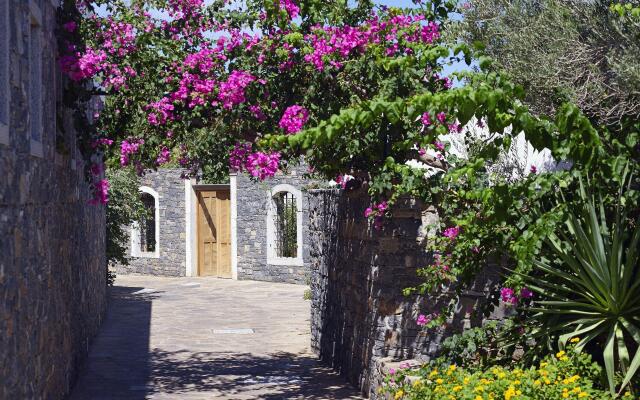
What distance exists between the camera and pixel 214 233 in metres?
26.3

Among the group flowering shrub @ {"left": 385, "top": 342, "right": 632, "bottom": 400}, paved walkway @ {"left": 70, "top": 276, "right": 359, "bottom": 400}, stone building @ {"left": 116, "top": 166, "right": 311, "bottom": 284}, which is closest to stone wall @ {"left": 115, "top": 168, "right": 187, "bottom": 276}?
stone building @ {"left": 116, "top": 166, "right": 311, "bottom": 284}

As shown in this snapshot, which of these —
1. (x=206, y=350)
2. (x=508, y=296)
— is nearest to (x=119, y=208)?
(x=206, y=350)

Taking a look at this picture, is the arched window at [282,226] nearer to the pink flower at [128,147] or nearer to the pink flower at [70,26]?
the pink flower at [128,147]

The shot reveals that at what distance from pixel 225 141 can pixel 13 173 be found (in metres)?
4.03

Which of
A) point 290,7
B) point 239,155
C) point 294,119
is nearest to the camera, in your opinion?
point 294,119

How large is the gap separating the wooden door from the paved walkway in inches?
154

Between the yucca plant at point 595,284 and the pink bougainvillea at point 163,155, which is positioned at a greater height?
the pink bougainvillea at point 163,155

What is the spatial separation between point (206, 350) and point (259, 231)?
11.4m

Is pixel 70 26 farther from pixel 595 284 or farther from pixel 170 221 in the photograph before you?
pixel 170 221

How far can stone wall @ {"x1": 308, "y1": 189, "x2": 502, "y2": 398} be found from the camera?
909cm

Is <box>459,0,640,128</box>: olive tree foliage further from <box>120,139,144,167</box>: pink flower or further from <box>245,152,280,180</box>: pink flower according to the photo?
<box>120,139,144,167</box>: pink flower

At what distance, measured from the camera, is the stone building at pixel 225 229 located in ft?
79.6

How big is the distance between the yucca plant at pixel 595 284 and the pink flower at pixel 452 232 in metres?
1.15

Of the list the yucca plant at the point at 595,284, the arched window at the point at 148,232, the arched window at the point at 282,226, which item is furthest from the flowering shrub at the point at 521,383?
the arched window at the point at 148,232
